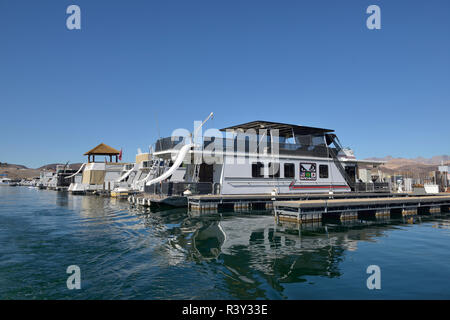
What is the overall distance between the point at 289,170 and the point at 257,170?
3098mm

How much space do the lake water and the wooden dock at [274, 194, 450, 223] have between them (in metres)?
1.29

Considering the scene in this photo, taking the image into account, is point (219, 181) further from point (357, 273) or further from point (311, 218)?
point (357, 273)

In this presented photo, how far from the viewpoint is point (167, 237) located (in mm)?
11953

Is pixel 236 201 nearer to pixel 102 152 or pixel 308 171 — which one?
pixel 308 171

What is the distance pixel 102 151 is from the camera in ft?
184

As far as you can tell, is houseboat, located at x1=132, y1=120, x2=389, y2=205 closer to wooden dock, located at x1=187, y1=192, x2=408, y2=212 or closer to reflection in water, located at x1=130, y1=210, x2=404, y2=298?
wooden dock, located at x1=187, y1=192, x2=408, y2=212

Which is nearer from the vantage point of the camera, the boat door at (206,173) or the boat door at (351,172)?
the boat door at (206,173)

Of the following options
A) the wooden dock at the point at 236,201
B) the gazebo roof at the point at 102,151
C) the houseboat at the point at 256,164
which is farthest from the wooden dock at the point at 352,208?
the gazebo roof at the point at 102,151

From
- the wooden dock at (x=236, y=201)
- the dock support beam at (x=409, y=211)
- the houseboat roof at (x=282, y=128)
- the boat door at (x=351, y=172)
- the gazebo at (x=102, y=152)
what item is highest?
the gazebo at (x=102, y=152)

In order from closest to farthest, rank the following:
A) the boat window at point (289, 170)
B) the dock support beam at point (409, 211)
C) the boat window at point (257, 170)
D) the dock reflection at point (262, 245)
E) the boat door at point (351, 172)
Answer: the dock reflection at point (262, 245)
the dock support beam at point (409, 211)
the boat window at point (257, 170)
the boat window at point (289, 170)
the boat door at point (351, 172)

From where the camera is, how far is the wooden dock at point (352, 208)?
15.6 m

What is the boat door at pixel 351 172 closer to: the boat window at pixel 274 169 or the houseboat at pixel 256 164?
the houseboat at pixel 256 164

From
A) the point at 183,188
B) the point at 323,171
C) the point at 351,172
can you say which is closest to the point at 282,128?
the point at 323,171

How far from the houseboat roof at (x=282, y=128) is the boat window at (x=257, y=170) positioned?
3216mm
